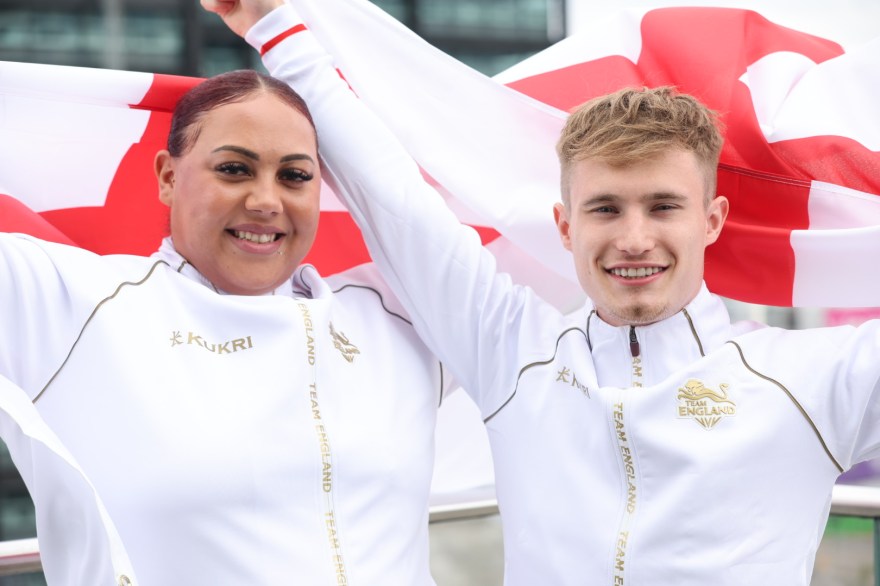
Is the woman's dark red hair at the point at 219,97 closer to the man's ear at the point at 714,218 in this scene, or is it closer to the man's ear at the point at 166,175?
the man's ear at the point at 166,175

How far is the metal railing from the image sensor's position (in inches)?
95.3

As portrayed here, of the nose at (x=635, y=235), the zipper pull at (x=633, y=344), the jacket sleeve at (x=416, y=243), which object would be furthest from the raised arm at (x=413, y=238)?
the nose at (x=635, y=235)

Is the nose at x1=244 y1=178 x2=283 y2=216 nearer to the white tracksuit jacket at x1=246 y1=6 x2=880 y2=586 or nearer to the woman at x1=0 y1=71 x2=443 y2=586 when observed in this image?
the woman at x1=0 y1=71 x2=443 y2=586

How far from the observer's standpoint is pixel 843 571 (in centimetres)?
323

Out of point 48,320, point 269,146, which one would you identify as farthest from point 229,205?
point 48,320

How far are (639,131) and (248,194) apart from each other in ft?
2.79

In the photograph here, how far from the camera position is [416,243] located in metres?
2.48

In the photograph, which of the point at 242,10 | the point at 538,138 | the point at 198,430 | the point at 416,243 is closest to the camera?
the point at 198,430

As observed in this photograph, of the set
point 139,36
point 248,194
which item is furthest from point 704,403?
point 139,36

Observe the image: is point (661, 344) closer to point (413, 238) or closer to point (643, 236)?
point (643, 236)

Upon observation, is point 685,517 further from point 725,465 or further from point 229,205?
point 229,205

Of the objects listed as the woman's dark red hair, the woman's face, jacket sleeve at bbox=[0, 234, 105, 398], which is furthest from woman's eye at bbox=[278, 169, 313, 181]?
jacket sleeve at bbox=[0, 234, 105, 398]

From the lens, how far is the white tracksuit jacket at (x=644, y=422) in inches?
82.8

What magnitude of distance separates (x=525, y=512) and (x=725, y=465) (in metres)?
0.43
